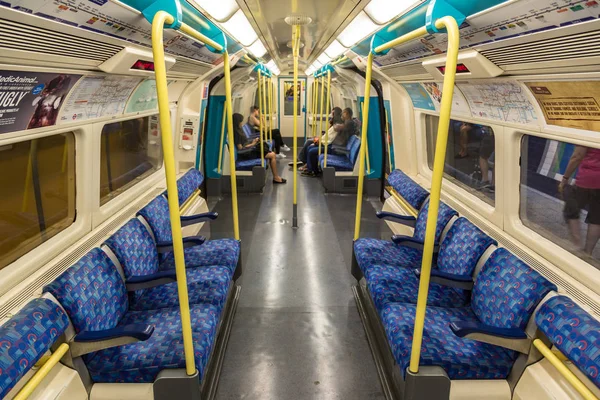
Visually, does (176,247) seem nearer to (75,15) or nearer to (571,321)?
(75,15)

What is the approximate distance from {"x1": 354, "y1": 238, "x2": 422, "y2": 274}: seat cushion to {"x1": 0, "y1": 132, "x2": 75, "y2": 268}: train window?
2.45 metres

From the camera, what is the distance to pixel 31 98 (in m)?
2.29

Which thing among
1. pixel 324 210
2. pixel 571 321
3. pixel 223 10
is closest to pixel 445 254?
pixel 571 321

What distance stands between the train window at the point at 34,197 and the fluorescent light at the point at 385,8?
2.69m

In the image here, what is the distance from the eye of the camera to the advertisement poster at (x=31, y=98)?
2.07 metres

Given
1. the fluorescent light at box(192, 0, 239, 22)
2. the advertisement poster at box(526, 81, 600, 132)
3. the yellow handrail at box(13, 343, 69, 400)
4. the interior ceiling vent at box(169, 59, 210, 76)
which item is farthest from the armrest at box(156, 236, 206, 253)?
the advertisement poster at box(526, 81, 600, 132)

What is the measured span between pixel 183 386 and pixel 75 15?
6.39ft

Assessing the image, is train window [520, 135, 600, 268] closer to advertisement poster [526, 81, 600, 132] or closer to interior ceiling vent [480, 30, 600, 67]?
advertisement poster [526, 81, 600, 132]

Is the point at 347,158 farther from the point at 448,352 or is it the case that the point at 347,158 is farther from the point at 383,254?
the point at 448,352

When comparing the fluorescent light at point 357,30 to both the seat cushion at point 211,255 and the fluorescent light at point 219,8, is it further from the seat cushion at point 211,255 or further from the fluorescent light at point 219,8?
the seat cushion at point 211,255

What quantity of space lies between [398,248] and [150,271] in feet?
7.65

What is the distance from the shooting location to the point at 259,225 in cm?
632

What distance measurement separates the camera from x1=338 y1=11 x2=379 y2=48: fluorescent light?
13.9 ft

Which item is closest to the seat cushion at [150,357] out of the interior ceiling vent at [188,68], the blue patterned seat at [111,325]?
the blue patterned seat at [111,325]
